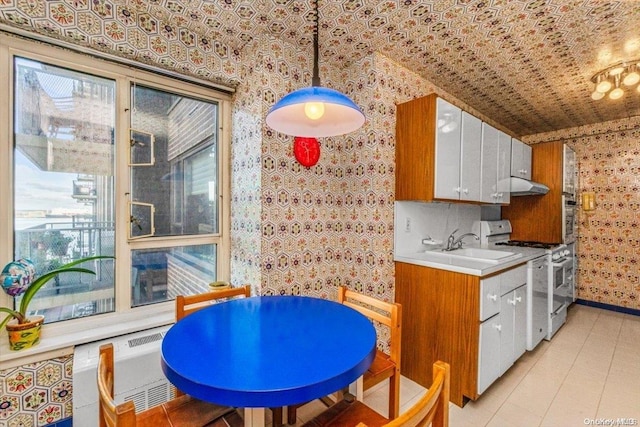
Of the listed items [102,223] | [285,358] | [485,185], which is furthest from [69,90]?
[485,185]

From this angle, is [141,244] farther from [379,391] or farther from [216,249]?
[379,391]

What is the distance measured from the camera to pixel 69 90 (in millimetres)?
1699

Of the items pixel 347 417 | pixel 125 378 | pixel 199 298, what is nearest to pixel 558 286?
pixel 347 417

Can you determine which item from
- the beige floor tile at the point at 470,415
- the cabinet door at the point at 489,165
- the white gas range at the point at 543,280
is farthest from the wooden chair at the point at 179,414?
the white gas range at the point at 543,280

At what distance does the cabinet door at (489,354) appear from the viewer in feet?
6.08

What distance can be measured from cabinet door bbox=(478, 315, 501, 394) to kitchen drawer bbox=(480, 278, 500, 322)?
0.17 feet

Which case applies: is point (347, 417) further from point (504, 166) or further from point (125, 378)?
point (504, 166)

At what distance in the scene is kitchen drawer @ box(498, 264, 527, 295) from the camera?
6.80 ft

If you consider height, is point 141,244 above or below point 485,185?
below

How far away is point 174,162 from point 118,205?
0.46 m

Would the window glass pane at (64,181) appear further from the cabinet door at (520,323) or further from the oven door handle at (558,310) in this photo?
the oven door handle at (558,310)

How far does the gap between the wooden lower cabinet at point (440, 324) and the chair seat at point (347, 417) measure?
1.06m

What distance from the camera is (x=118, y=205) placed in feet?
6.00

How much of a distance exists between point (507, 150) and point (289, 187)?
87.7 inches
